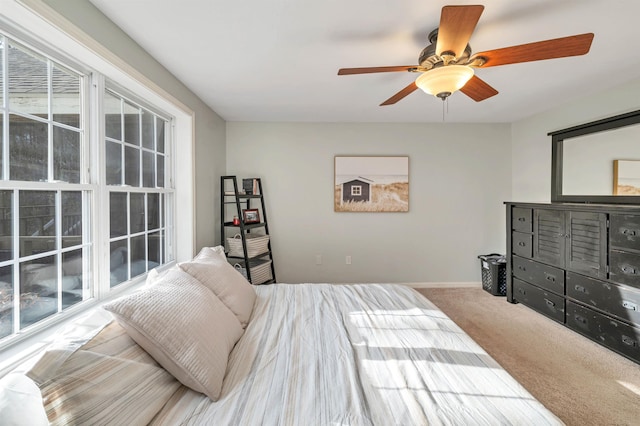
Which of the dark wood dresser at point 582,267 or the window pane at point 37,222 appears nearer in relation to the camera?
the window pane at point 37,222

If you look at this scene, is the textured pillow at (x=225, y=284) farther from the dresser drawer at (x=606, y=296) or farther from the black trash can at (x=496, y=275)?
the black trash can at (x=496, y=275)

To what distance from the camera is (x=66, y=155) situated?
1.51 m

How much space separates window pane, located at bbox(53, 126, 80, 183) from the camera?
144cm

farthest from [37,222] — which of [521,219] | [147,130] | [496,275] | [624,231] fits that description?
[496,275]

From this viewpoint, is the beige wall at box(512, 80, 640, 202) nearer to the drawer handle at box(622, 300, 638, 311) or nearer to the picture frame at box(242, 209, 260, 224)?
the drawer handle at box(622, 300, 638, 311)

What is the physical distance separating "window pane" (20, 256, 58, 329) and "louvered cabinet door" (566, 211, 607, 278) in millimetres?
3977

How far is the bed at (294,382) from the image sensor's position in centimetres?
78

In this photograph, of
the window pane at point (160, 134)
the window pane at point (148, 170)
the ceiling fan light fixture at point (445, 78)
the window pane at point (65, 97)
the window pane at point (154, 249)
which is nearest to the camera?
the window pane at point (65, 97)

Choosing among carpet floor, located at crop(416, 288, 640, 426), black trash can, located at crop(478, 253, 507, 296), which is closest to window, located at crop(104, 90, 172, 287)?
carpet floor, located at crop(416, 288, 640, 426)

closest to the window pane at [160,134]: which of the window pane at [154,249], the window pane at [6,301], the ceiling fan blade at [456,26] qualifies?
the window pane at [154,249]

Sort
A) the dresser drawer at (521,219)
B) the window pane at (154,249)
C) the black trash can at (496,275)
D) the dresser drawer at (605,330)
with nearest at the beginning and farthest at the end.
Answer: the dresser drawer at (605,330)
the window pane at (154,249)
the dresser drawer at (521,219)
the black trash can at (496,275)

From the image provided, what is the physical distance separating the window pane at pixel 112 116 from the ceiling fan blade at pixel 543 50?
2.31 m

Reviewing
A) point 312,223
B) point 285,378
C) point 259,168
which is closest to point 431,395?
point 285,378

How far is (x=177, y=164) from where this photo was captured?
2.63 m
